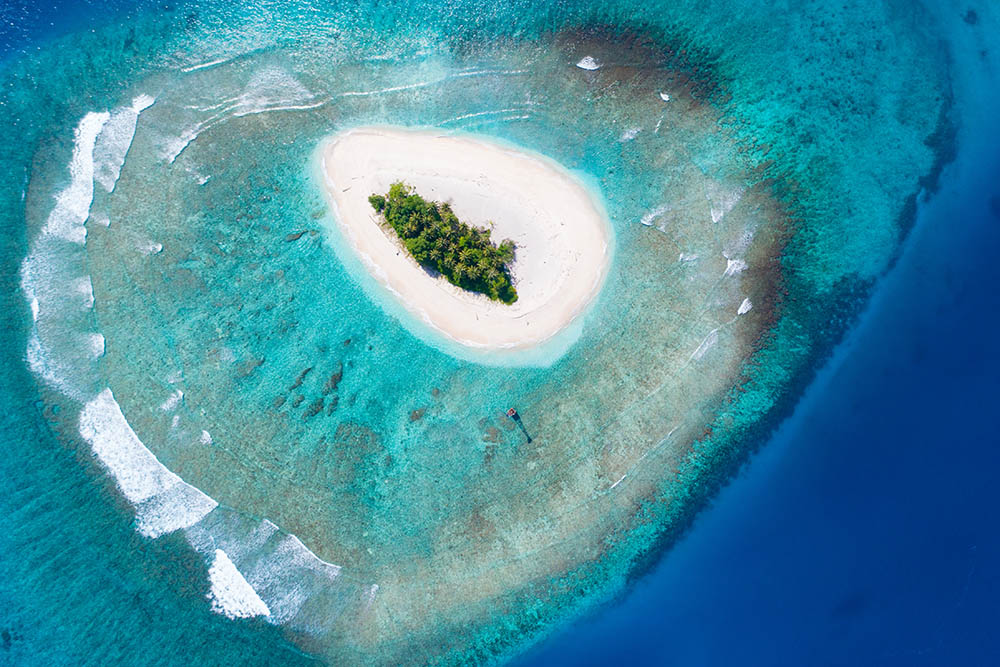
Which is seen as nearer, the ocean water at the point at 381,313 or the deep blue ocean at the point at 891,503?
the ocean water at the point at 381,313

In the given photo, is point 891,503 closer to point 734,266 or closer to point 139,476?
point 734,266

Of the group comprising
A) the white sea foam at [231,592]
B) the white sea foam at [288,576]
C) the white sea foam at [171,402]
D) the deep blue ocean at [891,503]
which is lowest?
the white sea foam at [231,592]

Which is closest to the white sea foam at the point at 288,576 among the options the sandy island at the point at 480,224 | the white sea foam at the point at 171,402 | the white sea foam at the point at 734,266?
the white sea foam at the point at 171,402

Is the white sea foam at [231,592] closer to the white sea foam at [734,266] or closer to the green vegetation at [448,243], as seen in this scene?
the green vegetation at [448,243]

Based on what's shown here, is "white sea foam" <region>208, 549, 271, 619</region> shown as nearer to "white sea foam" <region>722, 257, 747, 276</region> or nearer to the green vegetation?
the green vegetation

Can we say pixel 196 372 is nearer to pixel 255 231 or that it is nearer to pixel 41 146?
pixel 255 231

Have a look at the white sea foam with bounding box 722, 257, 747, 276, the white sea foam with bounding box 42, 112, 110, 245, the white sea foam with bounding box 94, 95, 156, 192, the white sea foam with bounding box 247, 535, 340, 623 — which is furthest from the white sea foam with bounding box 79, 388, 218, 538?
the white sea foam with bounding box 722, 257, 747, 276
